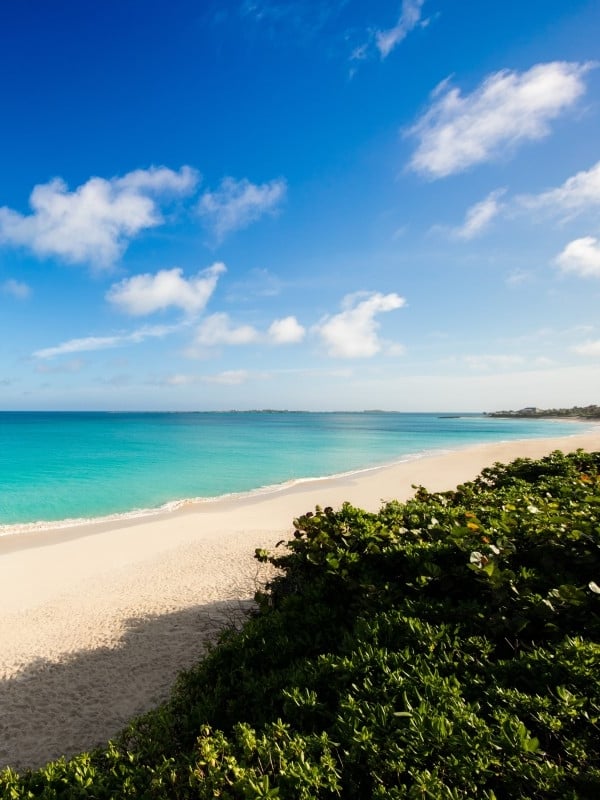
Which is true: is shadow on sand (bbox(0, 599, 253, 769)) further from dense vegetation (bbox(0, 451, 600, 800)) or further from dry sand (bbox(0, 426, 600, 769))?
dense vegetation (bbox(0, 451, 600, 800))

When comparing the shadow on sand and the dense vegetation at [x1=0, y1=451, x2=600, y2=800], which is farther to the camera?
the shadow on sand

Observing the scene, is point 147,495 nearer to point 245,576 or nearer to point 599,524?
point 245,576

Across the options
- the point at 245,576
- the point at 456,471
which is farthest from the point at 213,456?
the point at 245,576

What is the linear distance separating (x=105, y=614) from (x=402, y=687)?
7380 mm

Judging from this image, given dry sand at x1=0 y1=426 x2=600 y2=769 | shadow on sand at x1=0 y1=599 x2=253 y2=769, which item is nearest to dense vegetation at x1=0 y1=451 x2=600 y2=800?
shadow on sand at x1=0 y1=599 x2=253 y2=769

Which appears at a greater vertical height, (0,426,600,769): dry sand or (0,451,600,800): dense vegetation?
(0,451,600,800): dense vegetation

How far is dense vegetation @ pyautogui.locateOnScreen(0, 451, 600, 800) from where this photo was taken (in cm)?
213

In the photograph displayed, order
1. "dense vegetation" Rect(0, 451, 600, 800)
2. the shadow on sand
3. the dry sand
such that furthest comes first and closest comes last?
the dry sand
the shadow on sand
"dense vegetation" Rect(0, 451, 600, 800)

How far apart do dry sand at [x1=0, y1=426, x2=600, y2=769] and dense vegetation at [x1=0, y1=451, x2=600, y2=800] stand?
2.59 m

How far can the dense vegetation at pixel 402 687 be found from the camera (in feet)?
6.99

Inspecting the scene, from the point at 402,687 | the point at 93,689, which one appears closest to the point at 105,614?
the point at 93,689

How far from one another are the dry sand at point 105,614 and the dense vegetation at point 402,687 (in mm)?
2590

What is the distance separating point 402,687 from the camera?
263cm

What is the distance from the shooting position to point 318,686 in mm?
2943
